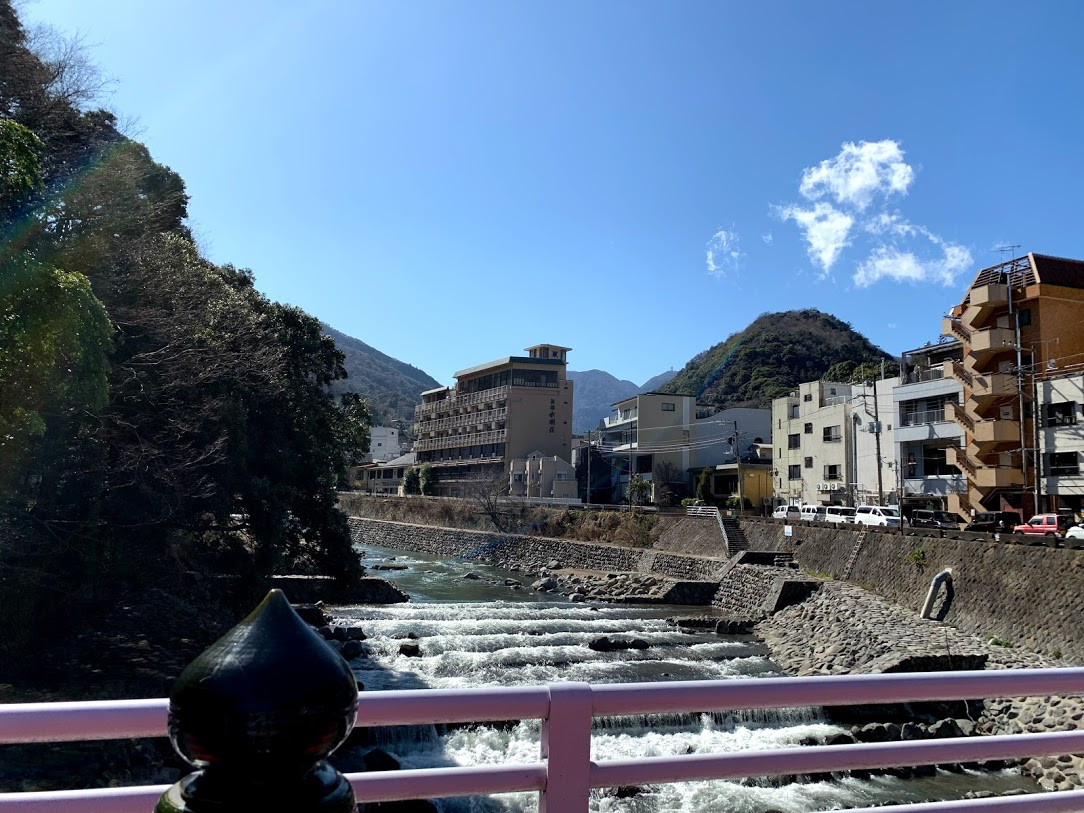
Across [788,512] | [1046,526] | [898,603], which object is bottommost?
[898,603]

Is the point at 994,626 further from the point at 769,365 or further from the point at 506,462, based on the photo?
the point at 769,365

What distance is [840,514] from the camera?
2906 centimetres

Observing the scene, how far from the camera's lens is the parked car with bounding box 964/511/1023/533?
23203mm

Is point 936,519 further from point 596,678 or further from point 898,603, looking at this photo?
point 596,678

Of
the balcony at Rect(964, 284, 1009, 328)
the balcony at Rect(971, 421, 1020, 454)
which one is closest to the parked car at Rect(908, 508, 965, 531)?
the balcony at Rect(971, 421, 1020, 454)

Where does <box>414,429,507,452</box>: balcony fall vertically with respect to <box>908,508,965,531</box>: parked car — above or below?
above

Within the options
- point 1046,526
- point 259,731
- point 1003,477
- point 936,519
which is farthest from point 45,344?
point 936,519

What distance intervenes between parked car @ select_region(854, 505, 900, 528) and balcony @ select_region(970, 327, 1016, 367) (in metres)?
6.27

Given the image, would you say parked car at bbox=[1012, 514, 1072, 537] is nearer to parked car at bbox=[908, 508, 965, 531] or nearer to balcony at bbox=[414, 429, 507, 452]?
parked car at bbox=[908, 508, 965, 531]

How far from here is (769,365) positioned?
246 ft

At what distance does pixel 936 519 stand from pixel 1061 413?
244 inches

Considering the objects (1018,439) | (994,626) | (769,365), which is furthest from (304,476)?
(769,365)

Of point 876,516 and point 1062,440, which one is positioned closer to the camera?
point 1062,440

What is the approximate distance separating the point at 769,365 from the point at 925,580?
5800cm
